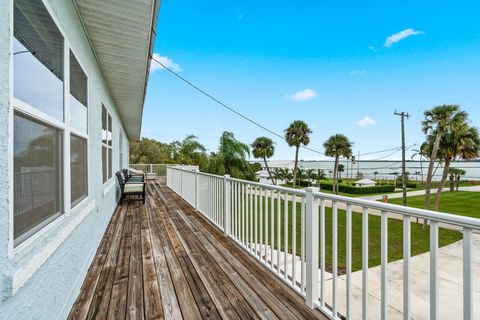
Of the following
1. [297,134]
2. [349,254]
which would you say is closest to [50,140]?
[349,254]

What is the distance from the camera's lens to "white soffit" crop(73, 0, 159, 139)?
7.55 feet

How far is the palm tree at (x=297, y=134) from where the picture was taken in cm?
2452

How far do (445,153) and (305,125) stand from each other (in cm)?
1287

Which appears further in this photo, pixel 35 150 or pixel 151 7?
pixel 151 7

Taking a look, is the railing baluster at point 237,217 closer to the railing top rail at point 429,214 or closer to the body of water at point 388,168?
the railing top rail at point 429,214

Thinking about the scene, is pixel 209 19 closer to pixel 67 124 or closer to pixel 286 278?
pixel 67 124

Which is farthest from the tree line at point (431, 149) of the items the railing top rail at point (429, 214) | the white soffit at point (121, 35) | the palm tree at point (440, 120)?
the railing top rail at point (429, 214)

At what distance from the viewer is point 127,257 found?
9.49ft

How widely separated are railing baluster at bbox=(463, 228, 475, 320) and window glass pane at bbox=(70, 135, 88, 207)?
2.70 metres

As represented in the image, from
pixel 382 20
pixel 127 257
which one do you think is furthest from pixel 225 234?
pixel 382 20

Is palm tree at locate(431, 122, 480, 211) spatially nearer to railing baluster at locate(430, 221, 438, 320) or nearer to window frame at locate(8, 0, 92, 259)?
railing baluster at locate(430, 221, 438, 320)

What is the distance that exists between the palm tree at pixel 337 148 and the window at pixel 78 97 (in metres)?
28.9

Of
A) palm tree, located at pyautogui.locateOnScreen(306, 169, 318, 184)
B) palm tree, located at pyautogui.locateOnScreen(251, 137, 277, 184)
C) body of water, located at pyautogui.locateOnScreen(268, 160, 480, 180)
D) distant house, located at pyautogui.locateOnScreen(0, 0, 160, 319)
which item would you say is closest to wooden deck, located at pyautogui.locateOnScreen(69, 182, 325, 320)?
distant house, located at pyautogui.locateOnScreen(0, 0, 160, 319)

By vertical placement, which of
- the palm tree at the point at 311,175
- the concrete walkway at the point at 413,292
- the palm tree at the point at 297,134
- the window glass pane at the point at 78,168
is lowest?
the concrete walkway at the point at 413,292
